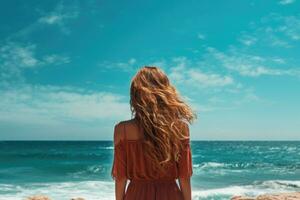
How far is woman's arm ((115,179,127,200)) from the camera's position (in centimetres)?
326

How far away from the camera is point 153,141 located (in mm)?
3127

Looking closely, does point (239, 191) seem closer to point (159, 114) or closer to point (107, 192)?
point (107, 192)

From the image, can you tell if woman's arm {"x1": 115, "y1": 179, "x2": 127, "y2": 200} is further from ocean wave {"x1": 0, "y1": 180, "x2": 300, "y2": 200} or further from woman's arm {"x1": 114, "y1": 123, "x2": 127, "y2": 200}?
ocean wave {"x1": 0, "y1": 180, "x2": 300, "y2": 200}

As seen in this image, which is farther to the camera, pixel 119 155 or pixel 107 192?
pixel 107 192

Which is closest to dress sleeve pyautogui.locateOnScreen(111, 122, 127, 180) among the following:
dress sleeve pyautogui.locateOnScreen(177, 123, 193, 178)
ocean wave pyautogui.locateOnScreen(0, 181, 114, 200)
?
dress sleeve pyautogui.locateOnScreen(177, 123, 193, 178)

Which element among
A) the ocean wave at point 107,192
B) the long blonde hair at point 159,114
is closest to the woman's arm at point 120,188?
the long blonde hair at point 159,114

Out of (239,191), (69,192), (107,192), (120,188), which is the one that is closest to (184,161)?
(120,188)

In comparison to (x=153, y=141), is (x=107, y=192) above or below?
below

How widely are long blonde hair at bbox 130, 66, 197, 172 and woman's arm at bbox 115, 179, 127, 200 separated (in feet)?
0.96

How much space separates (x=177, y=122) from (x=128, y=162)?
414 mm

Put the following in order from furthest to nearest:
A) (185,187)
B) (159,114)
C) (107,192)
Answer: (107,192)
(185,187)
(159,114)

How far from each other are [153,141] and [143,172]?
Result: 0.21 m

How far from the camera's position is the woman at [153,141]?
3.11 m

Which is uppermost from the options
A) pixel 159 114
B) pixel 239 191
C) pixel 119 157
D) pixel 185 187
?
pixel 159 114
